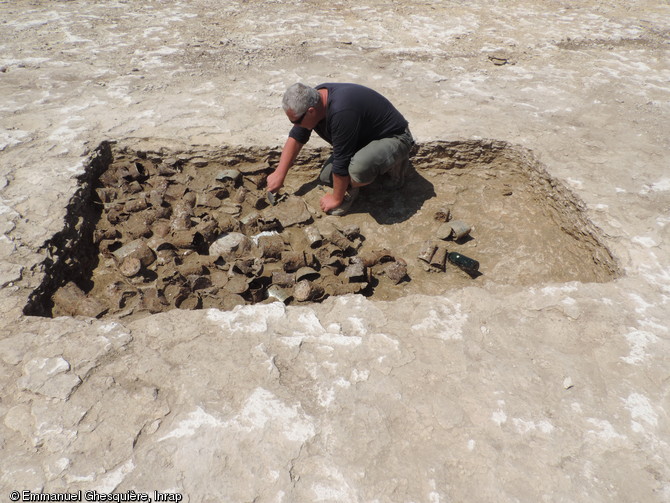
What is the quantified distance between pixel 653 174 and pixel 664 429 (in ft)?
8.01

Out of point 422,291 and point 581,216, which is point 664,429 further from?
point 581,216

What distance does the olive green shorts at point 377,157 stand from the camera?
357cm

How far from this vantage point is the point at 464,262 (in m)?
3.32

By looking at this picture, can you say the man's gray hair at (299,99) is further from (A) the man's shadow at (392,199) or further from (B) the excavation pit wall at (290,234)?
(A) the man's shadow at (392,199)

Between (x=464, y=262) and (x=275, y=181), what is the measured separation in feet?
5.40

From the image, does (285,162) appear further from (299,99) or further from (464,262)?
(464,262)

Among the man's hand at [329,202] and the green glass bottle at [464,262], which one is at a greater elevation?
the man's hand at [329,202]

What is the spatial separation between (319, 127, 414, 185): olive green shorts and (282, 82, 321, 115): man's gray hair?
1.95ft

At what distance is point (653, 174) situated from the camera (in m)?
3.65

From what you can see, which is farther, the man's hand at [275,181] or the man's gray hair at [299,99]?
the man's hand at [275,181]

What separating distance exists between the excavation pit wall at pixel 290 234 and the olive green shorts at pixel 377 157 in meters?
0.41

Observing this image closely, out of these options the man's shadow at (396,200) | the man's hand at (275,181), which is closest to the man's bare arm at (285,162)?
the man's hand at (275,181)

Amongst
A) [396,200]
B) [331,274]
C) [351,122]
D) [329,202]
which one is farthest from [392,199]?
[331,274]

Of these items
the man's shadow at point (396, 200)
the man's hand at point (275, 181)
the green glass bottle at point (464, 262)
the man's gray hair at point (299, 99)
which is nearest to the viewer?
the man's gray hair at point (299, 99)
